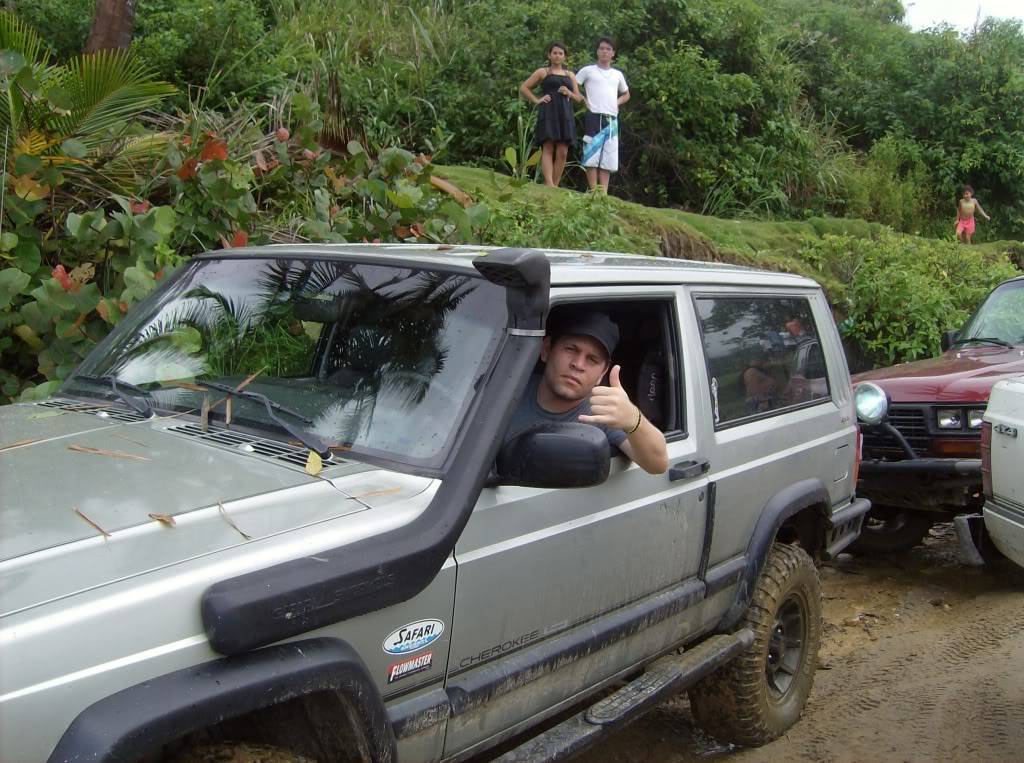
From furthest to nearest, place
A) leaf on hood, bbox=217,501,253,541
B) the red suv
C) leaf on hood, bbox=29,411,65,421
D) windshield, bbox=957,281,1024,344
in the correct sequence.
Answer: windshield, bbox=957,281,1024,344 → the red suv → leaf on hood, bbox=29,411,65,421 → leaf on hood, bbox=217,501,253,541

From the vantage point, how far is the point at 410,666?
8.03ft

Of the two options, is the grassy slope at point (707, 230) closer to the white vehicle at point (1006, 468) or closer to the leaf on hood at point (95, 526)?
the white vehicle at point (1006, 468)

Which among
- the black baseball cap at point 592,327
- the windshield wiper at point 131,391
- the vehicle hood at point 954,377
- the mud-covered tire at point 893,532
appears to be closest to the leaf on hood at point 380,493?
the windshield wiper at point 131,391

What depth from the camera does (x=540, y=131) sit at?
1066 cm

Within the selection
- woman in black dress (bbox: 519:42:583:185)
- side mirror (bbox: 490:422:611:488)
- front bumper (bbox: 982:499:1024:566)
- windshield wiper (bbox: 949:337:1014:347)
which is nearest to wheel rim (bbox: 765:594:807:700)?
front bumper (bbox: 982:499:1024:566)

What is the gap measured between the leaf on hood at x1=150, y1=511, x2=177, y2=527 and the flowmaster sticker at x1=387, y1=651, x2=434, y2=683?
63cm

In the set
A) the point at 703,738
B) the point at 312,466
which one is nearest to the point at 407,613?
the point at 312,466

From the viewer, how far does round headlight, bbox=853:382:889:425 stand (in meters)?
6.23

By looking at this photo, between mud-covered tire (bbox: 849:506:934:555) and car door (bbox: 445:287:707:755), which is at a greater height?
car door (bbox: 445:287:707:755)

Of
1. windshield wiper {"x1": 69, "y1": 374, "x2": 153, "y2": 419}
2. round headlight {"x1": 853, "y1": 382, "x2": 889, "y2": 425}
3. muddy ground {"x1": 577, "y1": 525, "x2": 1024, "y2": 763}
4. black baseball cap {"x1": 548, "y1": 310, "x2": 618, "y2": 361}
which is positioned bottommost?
muddy ground {"x1": 577, "y1": 525, "x2": 1024, "y2": 763}

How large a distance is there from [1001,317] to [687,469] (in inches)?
201

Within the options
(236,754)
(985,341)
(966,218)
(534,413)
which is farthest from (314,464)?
(966,218)

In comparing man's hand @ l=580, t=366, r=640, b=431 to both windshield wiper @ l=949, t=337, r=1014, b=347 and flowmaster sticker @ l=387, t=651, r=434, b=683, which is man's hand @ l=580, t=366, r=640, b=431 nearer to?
flowmaster sticker @ l=387, t=651, r=434, b=683

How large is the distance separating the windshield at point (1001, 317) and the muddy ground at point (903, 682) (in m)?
1.78
